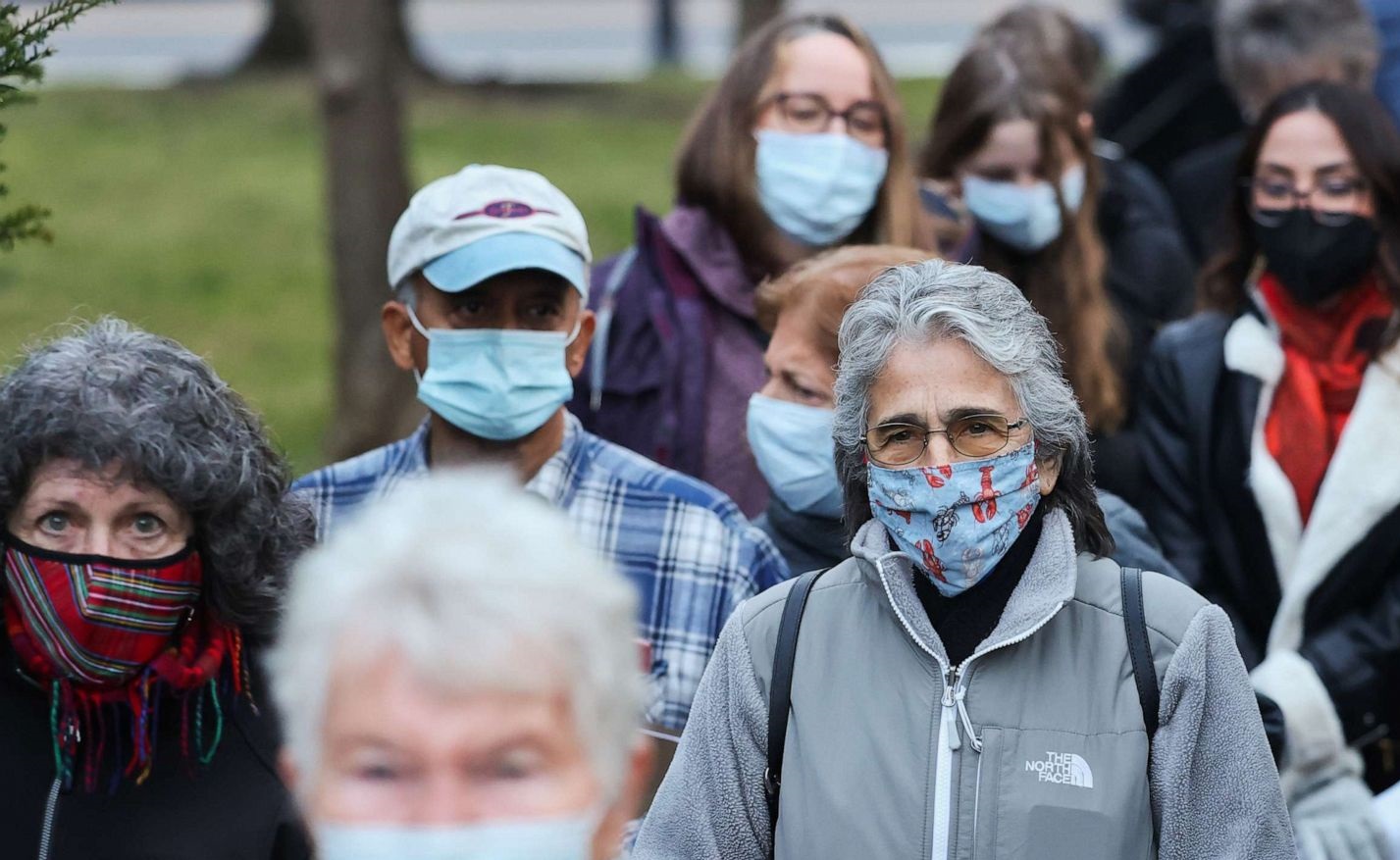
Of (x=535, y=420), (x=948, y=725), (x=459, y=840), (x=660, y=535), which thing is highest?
(x=535, y=420)

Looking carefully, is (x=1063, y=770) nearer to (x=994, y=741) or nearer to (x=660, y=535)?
(x=994, y=741)

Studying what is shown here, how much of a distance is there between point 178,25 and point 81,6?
21409mm

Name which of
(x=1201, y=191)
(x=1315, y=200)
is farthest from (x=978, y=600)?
(x=1201, y=191)

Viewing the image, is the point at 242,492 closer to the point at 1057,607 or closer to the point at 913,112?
the point at 1057,607

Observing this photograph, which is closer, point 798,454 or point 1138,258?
point 798,454

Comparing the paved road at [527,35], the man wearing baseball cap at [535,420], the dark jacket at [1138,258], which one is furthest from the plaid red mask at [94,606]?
the paved road at [527,35]

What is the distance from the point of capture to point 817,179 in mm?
5074

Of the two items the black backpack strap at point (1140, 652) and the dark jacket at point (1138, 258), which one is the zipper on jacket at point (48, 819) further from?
the dark jacket at point (1138, 258)

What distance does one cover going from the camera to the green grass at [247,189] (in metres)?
11.9

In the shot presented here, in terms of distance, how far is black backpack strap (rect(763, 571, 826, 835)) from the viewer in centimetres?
320

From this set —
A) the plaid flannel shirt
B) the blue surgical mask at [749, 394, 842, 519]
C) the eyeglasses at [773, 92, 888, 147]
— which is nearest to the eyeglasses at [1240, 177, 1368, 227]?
the eyeglasses at [773, 92, 888, 147]

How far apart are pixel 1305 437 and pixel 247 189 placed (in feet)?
35.1

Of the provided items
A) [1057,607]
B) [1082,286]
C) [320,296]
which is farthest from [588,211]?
[1057,607]

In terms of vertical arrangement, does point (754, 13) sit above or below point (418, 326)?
above
